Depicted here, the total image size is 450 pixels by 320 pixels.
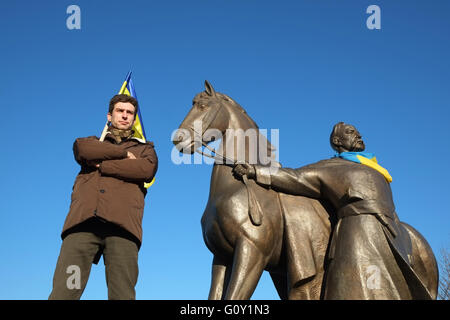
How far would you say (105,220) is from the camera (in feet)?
12.1

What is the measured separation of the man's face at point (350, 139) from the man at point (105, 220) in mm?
2867

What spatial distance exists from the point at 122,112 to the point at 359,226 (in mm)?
2708

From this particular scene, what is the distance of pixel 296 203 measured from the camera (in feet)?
18.2

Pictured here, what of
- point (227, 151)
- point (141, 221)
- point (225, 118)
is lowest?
point (141, 221)

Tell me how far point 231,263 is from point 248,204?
0.69 meters

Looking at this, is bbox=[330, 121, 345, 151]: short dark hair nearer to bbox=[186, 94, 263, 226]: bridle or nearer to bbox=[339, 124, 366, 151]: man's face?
bbox=[339, 124, 366, 151]: man's face

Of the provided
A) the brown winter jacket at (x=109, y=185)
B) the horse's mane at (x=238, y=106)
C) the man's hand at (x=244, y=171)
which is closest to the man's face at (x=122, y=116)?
the brown winter jacket at (x=109, y=185)

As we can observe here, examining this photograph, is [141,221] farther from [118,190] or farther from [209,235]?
[209,235]

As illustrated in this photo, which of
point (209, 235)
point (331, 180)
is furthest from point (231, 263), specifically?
point (331, 180)

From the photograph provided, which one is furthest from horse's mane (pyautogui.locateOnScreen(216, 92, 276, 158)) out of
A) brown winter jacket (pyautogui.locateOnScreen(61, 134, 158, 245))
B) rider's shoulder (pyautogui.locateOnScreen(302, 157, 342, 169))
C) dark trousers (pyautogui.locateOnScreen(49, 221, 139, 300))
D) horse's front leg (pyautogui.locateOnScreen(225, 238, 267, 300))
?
dark trousers (pyautogui.locateOnScreen(49, 221, 139, 300))

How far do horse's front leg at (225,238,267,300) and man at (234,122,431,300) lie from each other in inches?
29.8

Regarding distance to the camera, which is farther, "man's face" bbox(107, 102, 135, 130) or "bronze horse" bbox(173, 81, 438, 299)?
"bronze horse" bbox(173, 81, 438, 299)

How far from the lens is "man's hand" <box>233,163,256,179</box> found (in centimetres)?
552

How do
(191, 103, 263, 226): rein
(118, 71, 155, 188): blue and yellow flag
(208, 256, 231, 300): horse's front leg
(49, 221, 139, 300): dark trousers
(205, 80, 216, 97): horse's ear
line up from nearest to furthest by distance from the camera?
(49, 221, 139, 300): dark trousers, (191, 103, 263, 226): rein, (208, 256, 231, 300): horse's front leg, (205, 80, 216, 97): horse's ear, (118, 71, 155, 188): blue and yellow flag
